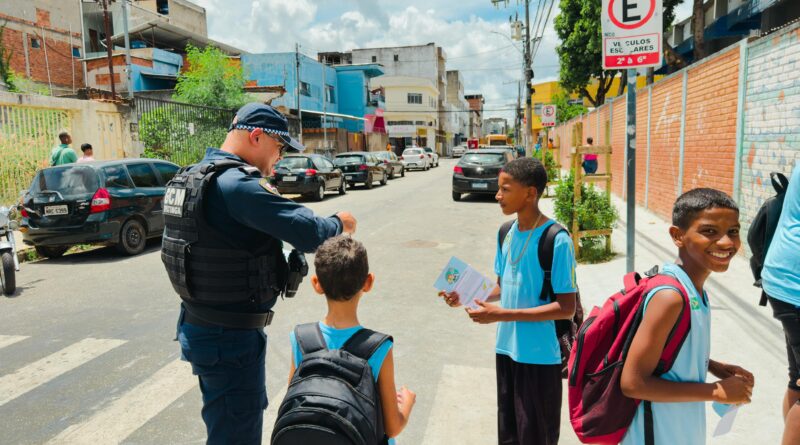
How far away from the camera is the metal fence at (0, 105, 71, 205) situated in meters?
13.4

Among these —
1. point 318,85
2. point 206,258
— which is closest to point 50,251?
point 206,258

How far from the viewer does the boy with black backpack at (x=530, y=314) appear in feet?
8.29

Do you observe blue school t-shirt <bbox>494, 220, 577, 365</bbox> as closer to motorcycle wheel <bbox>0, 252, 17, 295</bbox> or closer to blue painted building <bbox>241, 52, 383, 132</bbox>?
motorcycle wheel <bbox>0, 252, 17, 295</bbox>

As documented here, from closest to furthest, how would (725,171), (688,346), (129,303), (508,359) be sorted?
(688,346), (508,359), (129,303), (725,171)

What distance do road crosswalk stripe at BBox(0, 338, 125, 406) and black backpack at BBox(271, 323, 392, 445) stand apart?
3312 mm

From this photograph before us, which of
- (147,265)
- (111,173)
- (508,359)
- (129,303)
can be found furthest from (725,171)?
(111,173)

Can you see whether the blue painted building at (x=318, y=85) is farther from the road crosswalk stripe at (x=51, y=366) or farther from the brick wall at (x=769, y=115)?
the road crosswalk stripe at (x=51, y=366)

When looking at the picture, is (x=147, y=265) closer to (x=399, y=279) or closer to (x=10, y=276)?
(x=10, y=276)

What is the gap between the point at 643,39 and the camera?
4.58 meters

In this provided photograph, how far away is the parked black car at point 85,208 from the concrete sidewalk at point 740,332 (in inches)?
281

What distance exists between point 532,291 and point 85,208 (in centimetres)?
816

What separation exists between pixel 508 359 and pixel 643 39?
322 cm

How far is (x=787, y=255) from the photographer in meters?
2.45

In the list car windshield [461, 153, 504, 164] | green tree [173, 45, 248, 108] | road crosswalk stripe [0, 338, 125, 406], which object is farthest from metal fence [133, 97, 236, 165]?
road crosswalk stripe [0, 338, 125, 406]
